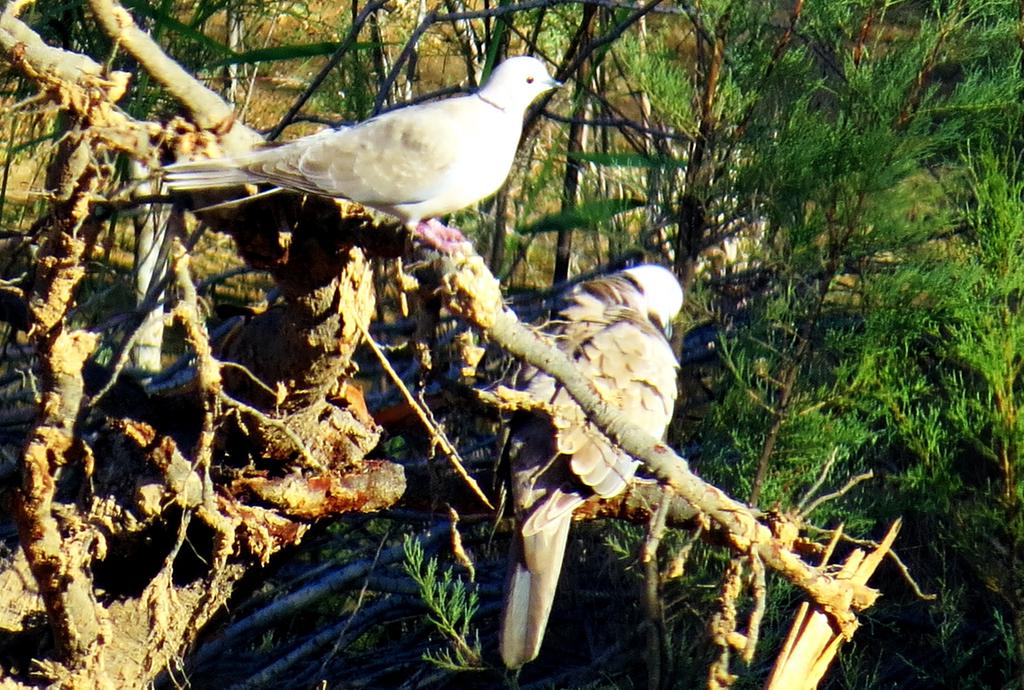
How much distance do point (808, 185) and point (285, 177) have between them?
5.43 ft

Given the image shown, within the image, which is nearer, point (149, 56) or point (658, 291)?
point (149, 56)

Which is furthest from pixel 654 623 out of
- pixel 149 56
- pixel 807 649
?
pixel 149 56

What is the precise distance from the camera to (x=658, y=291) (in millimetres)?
3221

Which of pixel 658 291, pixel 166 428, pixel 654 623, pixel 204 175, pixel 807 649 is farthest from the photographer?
pixel 654 623

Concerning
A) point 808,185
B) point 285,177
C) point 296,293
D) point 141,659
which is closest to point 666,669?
point 808,185

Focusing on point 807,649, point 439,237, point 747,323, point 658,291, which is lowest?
point 747,323

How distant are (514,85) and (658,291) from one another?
0.78 m

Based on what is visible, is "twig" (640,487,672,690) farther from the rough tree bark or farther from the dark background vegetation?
the rough tree bark

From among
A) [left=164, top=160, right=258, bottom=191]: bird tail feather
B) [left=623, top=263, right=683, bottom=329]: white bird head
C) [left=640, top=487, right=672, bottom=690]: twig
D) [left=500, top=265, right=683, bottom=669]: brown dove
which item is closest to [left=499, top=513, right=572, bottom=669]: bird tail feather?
[left=500, top=265, right=683, bottom=669]: brown dove

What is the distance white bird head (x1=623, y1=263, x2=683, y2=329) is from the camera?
321cm

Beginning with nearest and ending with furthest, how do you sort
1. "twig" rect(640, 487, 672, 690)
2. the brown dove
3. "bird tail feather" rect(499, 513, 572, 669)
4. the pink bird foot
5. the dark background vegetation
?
the pink bird foot → the brown dove → "bird tail feather" rect(499, 513, 572, 669) → the dark background vegetation → "twig" rect(640, 487, 672, 690)

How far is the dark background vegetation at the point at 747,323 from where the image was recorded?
10.5 feet

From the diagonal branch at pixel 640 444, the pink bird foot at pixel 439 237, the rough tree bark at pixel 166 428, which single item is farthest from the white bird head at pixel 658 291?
the diagonal branch at pixel 640 444

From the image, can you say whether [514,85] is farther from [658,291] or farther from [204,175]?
[204,175]
